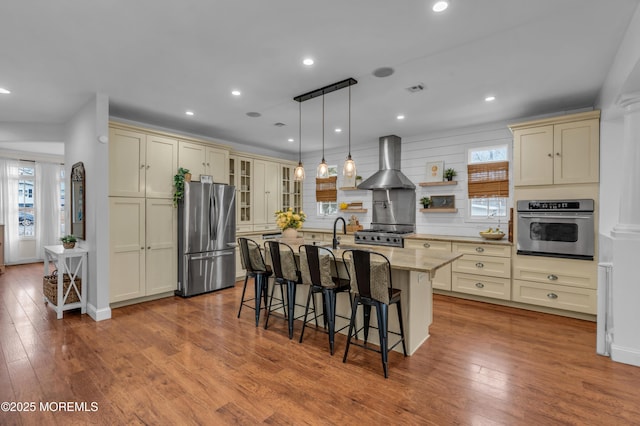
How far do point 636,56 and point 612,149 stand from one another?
1.82m

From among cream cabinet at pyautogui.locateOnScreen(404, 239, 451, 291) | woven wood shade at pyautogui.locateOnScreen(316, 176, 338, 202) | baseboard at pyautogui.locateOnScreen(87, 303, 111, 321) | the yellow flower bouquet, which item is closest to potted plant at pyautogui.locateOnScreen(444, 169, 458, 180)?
cream cabinet at pyautogui.locateOnScreen(404, 239, 451, 291)

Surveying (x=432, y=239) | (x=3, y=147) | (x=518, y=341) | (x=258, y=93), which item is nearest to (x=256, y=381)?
(x=518, y=341)

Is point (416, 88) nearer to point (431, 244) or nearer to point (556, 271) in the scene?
point (431, 244)

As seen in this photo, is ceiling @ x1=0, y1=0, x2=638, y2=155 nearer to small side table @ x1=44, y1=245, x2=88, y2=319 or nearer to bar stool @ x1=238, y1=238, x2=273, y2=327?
bar stool @ x1=238, y1=238, x2=273, y2=327

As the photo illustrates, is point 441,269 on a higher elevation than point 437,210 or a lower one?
lower

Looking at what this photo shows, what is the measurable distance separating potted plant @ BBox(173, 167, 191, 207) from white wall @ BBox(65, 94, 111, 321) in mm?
1053

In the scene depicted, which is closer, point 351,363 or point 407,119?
point 351,363

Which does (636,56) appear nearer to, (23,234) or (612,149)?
(612,149)

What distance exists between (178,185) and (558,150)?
5318mm

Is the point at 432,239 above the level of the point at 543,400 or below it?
above

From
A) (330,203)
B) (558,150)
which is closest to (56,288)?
(330,203)

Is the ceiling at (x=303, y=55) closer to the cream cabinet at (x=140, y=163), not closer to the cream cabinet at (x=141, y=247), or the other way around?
the cream cabinet at (x=140, y=163)

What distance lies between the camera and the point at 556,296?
405 centimetres

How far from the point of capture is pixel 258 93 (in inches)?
150
